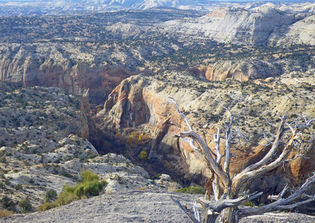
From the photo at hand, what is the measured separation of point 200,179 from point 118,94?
27.5 meters

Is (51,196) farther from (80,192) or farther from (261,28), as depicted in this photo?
(261,28)

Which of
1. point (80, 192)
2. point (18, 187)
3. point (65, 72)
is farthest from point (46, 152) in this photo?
point (65, 72)

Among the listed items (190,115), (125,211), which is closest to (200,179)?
(190,115)

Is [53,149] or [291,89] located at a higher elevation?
A: [291,89]

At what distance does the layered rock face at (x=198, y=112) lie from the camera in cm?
3014

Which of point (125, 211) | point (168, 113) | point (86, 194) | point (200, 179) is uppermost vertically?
point (125, 211)

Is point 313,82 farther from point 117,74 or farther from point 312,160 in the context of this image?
point 117,74

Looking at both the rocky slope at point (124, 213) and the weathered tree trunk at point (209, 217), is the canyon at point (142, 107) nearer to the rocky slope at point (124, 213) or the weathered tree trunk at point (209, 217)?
the rocky slope at point (124, 213)

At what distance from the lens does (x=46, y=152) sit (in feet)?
100

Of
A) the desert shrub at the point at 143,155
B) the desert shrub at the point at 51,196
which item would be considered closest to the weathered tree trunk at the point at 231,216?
the desert shrub at the point at 51,196

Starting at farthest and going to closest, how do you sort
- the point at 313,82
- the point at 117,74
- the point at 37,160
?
1. the point at 117,74
2. the point at 313,82
3. the point at 37,160

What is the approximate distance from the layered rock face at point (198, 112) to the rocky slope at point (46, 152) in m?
6.59

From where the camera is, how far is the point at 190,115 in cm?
3966

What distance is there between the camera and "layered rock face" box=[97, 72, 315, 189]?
3014cm
